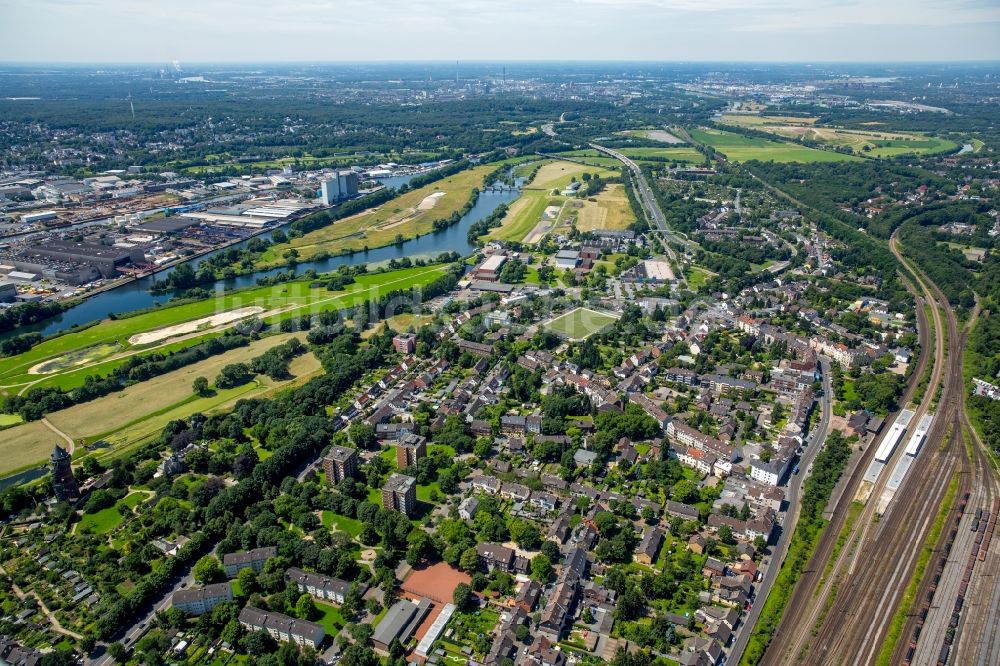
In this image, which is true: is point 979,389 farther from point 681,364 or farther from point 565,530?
point 565,530

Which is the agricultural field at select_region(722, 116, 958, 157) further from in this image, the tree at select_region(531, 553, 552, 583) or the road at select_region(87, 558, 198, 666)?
the road at select_region(87, 558, 198, 666)

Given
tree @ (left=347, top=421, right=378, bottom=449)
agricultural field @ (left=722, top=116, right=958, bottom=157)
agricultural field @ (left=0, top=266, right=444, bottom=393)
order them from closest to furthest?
tree @ (left=347, top=421, right=378, bottom=449) → agricultural field @ (left=0, top=266, right=444, bottom=393) → agricultural field @ (left=722, top=116, right=958, bottom=157)

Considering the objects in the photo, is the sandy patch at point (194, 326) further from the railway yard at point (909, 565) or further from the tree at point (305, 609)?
the railway yard at point (909, 565)

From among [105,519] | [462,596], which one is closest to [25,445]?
[105,519]

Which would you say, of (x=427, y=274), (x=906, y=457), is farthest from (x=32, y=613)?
(x=427, y=274)

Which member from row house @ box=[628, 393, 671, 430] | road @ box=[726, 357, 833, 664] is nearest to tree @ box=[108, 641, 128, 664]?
road @ box=[726, 357, 833, 664]
